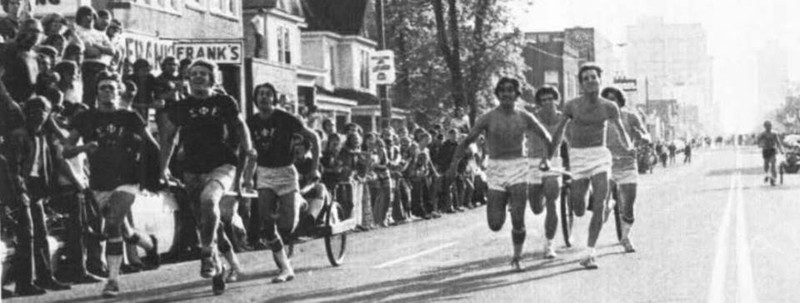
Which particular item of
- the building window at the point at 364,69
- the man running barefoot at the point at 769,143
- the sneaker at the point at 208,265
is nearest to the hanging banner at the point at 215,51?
the sneaker at the point at 208,265

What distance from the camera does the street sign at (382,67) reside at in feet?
102

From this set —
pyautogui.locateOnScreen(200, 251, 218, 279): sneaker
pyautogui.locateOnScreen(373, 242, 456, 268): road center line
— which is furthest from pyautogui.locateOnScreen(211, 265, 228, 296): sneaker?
pyautogui.locateOnScreen(373, 242, 456, 268): road center line

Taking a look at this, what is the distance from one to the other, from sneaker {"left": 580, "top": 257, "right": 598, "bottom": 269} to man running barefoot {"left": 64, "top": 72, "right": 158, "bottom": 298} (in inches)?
167

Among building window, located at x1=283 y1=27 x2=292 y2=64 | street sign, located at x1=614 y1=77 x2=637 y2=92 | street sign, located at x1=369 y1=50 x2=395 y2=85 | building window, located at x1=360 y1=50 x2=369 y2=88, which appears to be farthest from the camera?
street sign, located at x1=614 y1=77 x2=637 y2=92

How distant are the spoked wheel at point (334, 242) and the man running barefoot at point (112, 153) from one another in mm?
2603

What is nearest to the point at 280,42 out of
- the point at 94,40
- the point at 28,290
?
the point at 94,40

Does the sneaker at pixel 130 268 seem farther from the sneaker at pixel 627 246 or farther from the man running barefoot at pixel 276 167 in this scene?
the sneaker at pixel 627 246

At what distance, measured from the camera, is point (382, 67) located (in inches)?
1231

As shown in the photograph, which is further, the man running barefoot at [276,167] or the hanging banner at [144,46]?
the hanging banner at [144,46]

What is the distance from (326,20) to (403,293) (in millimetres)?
50471

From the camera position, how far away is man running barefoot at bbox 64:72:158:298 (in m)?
12.0

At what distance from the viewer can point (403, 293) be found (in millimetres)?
11586

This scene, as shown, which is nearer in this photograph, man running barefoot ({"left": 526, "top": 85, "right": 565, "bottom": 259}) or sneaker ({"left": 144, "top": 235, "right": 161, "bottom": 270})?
man running barefoot ({"left": 526, "top": 85, "right": 565, "bottom": 259})

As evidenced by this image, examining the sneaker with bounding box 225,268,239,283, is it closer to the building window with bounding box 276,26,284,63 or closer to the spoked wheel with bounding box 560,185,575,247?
the spoked wheel with bounding box 560,185,575,247
